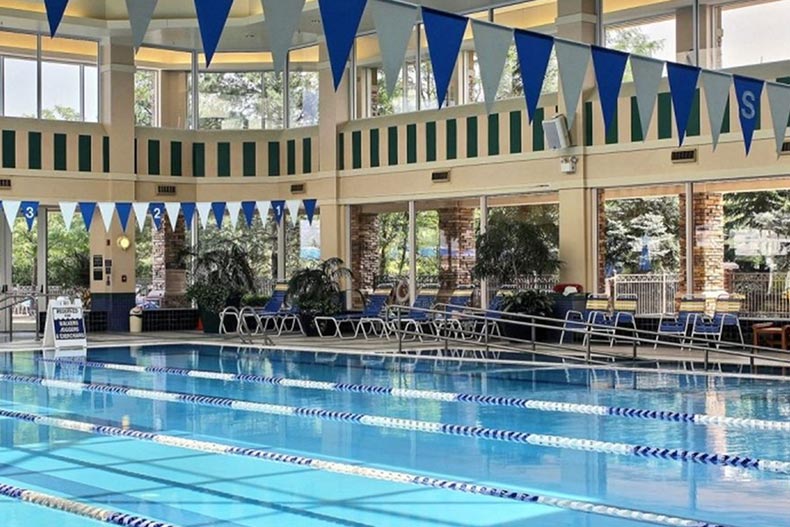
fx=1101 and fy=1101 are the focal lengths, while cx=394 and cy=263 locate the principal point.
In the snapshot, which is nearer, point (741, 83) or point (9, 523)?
point (9, 523)

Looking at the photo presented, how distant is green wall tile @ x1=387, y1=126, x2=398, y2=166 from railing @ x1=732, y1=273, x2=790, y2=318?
690cm

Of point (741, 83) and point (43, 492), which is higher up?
point (741, 83)

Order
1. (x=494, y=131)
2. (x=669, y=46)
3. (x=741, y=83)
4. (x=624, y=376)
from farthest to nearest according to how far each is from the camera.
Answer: (x=494, y=131)
(x=669, y=46)
(x=624, y=376)
(x=741, y=83)

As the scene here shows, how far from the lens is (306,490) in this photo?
6965 mm

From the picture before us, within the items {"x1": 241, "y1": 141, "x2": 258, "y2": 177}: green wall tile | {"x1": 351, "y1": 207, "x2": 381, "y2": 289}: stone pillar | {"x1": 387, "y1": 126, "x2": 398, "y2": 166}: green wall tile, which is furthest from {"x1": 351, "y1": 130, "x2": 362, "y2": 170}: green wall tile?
{"x1": 241, "y1": 141, "x2": 258, "y2": 177}: green wall tile

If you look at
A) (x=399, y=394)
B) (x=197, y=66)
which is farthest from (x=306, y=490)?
(x=197, y=66)

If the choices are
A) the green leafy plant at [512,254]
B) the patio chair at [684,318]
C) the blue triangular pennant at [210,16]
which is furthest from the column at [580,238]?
the blue triangular pennant at [210,16]

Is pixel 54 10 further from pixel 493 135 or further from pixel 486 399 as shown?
pixel 493 135

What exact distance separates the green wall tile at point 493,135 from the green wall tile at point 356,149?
3.06 metres

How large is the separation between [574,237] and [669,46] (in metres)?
3.36

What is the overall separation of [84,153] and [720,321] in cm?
1231

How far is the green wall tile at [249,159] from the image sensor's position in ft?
73.9

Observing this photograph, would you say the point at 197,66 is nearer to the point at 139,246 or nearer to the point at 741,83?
the point at 139,246

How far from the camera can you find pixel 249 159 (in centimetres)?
2252
